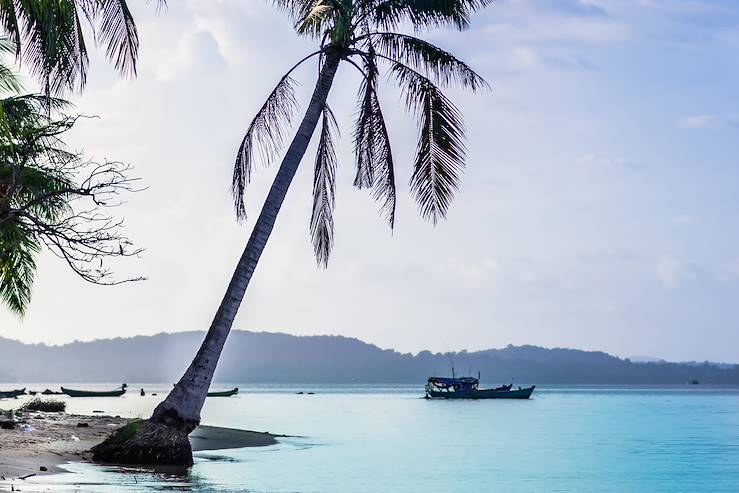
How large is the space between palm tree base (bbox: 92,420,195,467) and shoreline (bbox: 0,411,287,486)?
1060 mm

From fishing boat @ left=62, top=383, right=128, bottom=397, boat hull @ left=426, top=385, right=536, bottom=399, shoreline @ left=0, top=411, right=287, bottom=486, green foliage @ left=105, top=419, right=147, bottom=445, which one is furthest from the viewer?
boat hull @ left=426, top=385, right=536, bottom=399

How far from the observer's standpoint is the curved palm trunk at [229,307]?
20172 millimetres

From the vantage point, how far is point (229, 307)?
20516 mm

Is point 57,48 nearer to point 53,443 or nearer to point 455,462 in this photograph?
point 53,443

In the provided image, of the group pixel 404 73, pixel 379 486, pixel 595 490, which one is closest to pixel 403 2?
pixel 404 73

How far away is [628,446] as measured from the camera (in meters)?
54.0

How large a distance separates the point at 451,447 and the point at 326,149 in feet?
89.5

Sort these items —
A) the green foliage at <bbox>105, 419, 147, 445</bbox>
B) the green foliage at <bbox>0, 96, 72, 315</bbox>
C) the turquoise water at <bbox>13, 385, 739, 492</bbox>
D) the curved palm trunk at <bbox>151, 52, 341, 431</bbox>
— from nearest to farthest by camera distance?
1. the green foliage at <bbox>0, 96, 72, 315</bbox>
2. the curved palm trunk at <bbox>151, 52, 341, 431</bbox>
3. the green foliage at <bbox>105, 419, 147, 445</bbox>
4. the turquoise water at <bbox>13, 385, 739, 492</bbox>

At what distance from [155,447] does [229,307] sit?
3095mm

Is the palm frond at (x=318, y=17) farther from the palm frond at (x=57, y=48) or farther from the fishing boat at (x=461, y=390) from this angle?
the fishing boat at (x=461, y=390)

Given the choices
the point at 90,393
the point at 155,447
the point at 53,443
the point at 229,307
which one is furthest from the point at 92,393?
the point at 229,307

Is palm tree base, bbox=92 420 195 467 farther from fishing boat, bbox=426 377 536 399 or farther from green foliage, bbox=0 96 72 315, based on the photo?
fishing boat, bbox=426 377 536 399

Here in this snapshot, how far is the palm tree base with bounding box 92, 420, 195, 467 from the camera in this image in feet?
66.2

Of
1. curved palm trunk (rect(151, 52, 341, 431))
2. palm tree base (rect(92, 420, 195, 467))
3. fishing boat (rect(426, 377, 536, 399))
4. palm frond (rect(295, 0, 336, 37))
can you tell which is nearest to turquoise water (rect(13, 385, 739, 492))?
palm tree base (rect(92, 420, 195, 467))
